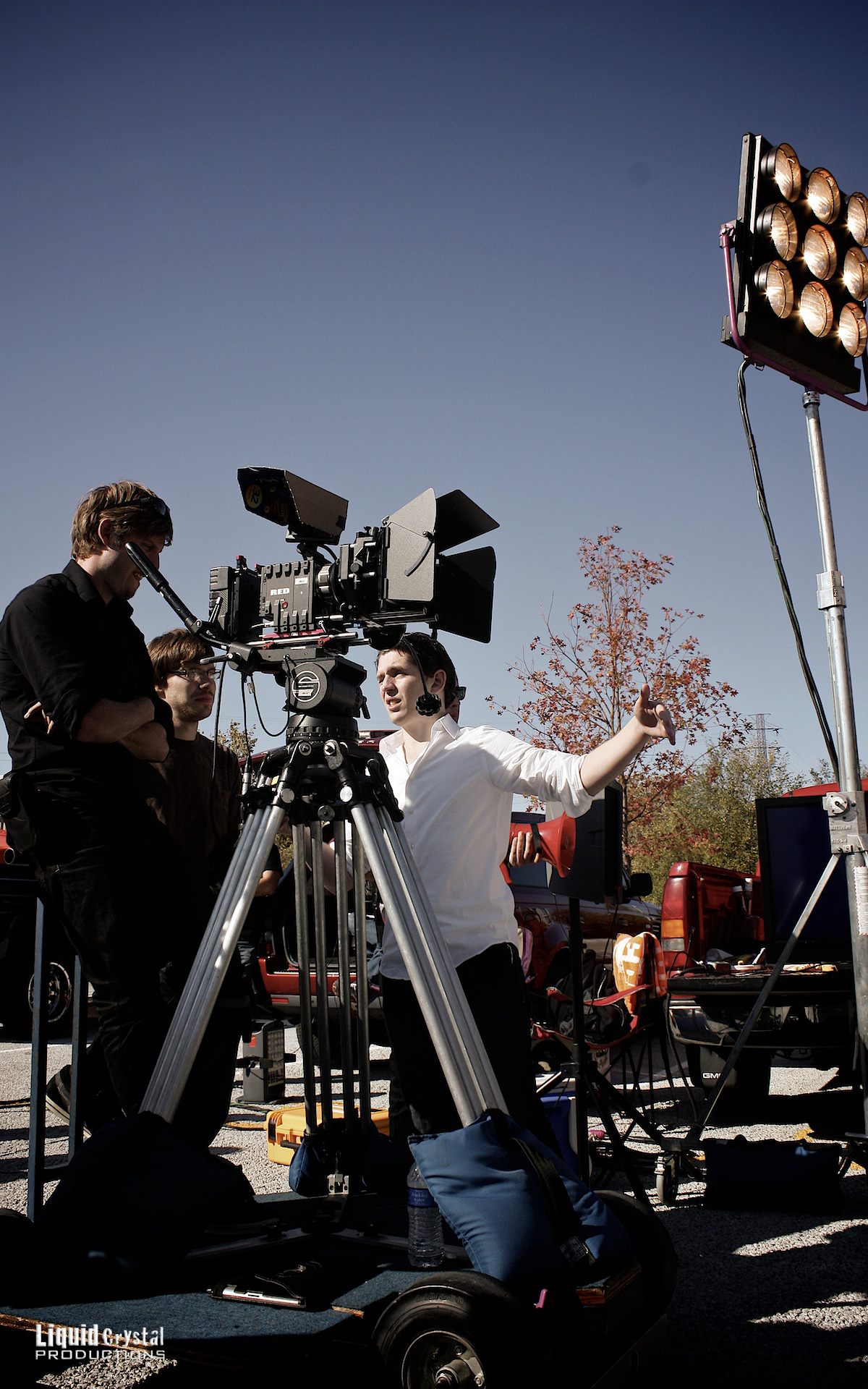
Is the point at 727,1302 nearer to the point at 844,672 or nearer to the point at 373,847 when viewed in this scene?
the point at 373,847

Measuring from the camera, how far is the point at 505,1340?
1.74m

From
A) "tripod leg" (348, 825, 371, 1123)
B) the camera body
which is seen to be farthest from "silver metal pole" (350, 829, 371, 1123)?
the camera body

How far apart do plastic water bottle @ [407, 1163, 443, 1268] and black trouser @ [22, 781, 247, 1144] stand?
0.73 metres

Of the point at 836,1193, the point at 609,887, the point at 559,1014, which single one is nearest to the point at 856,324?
the point at 609,887

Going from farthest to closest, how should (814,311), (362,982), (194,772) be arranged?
(194,772) < (814,311) < (362,982)

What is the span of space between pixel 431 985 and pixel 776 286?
3057 mm

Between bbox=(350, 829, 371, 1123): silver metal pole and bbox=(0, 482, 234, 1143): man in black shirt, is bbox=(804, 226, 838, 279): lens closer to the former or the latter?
bbox=(350, 829, 371, 1123): silver metal pole

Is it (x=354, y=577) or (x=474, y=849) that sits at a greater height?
(x=354, y=577)

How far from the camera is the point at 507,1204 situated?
1897mm

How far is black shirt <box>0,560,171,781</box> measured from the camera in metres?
2.70

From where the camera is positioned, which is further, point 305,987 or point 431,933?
point 305,987

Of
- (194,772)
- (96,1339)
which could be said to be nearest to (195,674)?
(194,772)

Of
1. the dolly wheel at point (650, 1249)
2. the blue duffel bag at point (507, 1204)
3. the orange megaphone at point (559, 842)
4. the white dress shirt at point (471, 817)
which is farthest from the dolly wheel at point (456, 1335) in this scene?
the orange megaphone at point (559, 842)

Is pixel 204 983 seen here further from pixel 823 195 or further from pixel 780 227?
pixel 823 195
